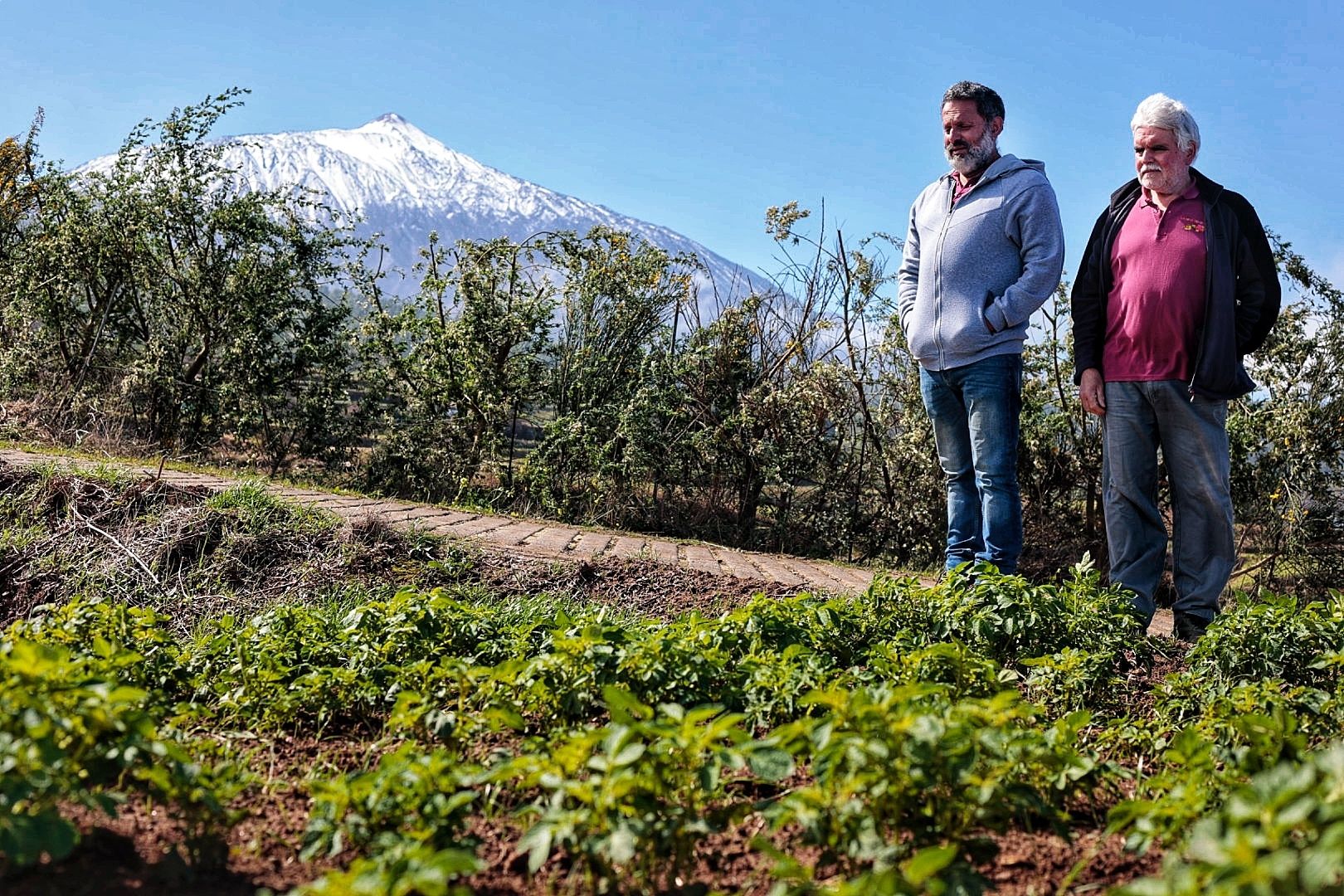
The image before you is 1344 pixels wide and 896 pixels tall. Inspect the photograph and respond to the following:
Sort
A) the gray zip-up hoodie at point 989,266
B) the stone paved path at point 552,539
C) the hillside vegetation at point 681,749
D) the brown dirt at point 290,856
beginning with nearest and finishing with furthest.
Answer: the hillside vegetation at point 681,749, the brown dirt at point 290,856, the gray zip-up hoodie at point 989,266, the stone paved path at point 552,539

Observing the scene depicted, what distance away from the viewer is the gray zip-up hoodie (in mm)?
3855

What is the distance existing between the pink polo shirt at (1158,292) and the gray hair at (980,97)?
0.66 m

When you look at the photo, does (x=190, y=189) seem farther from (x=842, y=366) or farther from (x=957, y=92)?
(x=957, y=92)

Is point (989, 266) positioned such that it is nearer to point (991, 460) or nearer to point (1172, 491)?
point (991, 460)

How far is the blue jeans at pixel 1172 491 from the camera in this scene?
3.73m

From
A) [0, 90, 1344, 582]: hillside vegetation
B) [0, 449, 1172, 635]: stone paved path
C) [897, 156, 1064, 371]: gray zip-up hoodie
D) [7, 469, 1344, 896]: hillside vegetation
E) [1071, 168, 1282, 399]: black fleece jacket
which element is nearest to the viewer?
[7, 469, 1344, 896]: hillside vegetation

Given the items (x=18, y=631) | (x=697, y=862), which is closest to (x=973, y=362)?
(x=697, y=862)

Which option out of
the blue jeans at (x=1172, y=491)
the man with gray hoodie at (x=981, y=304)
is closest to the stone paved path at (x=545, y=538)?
the man with gray hoodie at (x=981, y=304)

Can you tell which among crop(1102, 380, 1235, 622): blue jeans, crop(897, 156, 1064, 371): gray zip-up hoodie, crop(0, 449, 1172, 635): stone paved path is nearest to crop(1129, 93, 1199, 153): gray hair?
crop(897, 156, 1064, 371): gray zip-up hoodie

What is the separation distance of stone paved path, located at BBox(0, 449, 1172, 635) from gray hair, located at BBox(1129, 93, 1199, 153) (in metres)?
2.13

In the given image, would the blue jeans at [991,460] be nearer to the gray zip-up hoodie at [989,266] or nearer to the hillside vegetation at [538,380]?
the gray zip-up hoodie at [989,266]

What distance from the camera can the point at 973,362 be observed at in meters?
3.93

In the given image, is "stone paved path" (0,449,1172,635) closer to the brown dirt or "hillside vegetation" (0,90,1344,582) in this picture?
"hillside vegetation" (0,90,1344,582)

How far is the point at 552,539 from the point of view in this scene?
5.59 m
